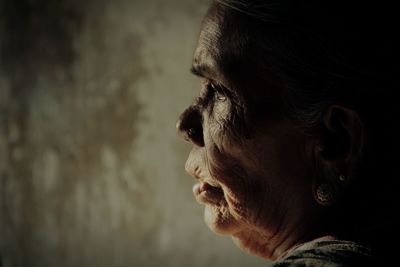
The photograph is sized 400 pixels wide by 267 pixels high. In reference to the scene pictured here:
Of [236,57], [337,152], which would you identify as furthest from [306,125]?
[236,57]

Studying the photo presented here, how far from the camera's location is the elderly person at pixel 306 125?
1063mm

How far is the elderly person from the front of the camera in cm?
106

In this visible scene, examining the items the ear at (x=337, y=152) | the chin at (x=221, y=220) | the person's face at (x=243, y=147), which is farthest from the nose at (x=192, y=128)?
the ear at (x=337, y=152)

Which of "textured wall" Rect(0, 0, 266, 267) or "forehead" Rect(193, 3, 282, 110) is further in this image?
"textured wall" Rect(0, 0, 266, 267)

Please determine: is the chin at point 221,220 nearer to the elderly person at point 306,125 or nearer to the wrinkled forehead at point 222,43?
the elderly person at point 306,125

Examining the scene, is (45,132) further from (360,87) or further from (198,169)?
(360,87)

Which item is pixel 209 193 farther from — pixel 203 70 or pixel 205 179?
pixel 203 70

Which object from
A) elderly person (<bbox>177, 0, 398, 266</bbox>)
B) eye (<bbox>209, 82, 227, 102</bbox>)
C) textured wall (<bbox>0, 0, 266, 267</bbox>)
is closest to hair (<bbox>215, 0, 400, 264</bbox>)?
elderly person (<bbox>177, 0, 398, 266</bbox>)

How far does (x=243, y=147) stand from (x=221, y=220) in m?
0.17

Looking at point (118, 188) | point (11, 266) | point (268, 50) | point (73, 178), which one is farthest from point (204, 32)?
point (11, 266)

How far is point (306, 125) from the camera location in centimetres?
111

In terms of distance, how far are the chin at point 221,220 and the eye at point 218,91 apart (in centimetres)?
21

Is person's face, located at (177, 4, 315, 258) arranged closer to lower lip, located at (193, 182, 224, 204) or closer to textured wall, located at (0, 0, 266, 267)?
lower lip, located at (193, 182, 224, 204)

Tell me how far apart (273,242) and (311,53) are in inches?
14.5
